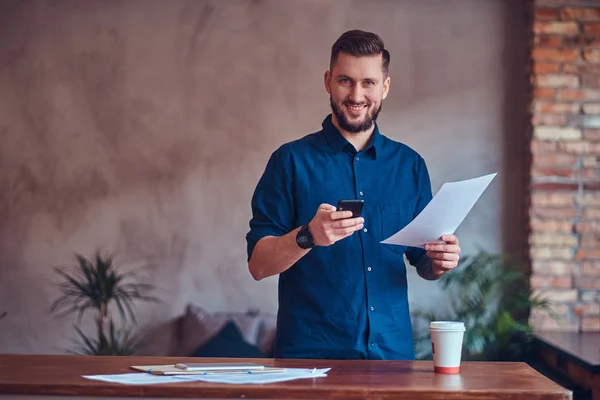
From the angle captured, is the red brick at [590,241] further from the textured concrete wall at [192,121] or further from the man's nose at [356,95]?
the man's nose at [356,95]

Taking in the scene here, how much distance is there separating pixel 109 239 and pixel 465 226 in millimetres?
2406

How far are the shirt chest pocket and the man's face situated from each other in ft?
0.89

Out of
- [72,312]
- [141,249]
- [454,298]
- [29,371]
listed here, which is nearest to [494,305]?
[454,298]

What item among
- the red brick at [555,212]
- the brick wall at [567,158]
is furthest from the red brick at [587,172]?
the red brick at [555,212]

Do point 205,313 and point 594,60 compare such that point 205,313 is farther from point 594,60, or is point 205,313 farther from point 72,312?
point 594,60

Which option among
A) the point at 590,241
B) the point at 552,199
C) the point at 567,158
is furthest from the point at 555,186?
the point at 590,241

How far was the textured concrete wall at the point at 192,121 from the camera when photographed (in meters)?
5.39

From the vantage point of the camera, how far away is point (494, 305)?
17.4 feet

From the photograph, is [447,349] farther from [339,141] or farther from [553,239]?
[553,239]

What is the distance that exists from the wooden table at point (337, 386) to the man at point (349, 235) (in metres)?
0.31

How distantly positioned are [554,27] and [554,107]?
19.5 inches

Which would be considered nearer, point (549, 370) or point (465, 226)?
point (549, 370)

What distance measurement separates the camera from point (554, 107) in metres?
5.00

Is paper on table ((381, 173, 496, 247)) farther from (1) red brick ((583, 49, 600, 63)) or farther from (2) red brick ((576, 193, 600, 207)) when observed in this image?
(1) red brick ((583, 49, 600, 63))
